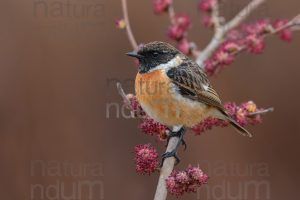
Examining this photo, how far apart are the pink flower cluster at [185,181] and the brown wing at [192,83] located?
1217 mm

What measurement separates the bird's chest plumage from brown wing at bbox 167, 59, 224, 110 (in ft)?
0.14

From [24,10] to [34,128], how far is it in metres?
1.37

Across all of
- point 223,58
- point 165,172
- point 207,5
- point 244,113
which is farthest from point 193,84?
point 165,172

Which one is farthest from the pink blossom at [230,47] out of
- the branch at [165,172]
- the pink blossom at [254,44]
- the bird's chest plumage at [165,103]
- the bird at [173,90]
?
the branch at [165,172]

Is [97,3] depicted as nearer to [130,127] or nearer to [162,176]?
[130,127]

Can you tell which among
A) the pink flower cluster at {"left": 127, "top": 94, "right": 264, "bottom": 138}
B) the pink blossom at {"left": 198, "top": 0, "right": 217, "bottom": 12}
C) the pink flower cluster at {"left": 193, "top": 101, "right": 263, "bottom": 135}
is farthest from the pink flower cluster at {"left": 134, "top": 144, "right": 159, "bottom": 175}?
the pink blossom at {"left": 198, "top": 0, "right": 217, "bottom": 12}

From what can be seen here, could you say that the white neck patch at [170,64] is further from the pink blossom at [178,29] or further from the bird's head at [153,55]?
the pink blossom at [178,29]

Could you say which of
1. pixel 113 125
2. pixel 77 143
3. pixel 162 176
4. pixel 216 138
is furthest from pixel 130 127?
pixel 162 176

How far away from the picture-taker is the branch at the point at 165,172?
360 cm

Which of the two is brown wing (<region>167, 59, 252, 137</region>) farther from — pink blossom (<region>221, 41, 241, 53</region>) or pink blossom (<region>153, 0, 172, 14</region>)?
pink blossom (<region>153, 0, 172, 14</region>)

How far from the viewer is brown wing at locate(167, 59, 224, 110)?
474 centimetres

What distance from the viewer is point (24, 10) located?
680 cm

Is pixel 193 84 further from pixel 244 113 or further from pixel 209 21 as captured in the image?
pixel 209 21

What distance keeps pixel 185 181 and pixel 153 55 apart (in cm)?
148
